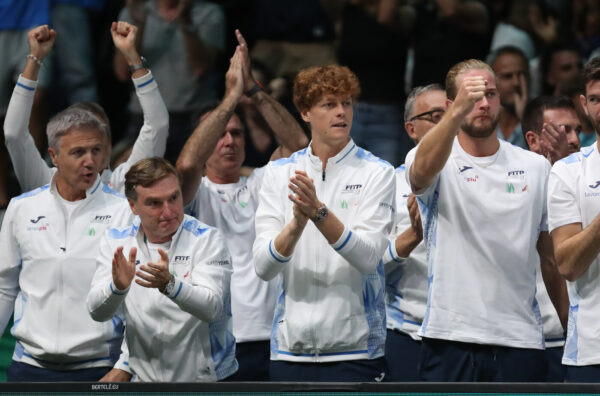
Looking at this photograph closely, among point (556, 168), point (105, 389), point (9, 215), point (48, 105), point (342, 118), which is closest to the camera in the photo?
point (105, 389)

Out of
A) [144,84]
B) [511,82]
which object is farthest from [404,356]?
[511,82]

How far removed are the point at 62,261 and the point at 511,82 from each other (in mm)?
3982

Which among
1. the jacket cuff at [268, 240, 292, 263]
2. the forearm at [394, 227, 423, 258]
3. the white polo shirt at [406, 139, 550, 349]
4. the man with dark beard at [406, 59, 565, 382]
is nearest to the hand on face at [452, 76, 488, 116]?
the man with dark beard at [406, 59, 565, 382]

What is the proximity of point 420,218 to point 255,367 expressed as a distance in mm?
1251

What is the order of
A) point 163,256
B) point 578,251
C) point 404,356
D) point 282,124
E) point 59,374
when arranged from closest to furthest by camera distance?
point 578,251, point 163,256, point 59,374, point 404,356, point 282,124

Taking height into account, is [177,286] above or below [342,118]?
below

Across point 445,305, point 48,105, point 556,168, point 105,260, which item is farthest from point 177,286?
point 48,105

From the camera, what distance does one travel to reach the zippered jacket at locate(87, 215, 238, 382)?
188 inches

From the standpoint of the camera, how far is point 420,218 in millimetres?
5062

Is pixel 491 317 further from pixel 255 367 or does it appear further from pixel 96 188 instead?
pixel 96 188

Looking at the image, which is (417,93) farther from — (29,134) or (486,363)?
(29,134)

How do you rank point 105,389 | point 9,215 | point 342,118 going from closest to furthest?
point 105,389, point 342,118, point 9,215

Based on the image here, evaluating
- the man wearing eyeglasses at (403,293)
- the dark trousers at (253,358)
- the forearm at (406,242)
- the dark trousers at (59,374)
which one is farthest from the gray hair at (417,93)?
the dark trousers at (59,374)

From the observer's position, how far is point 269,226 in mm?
4828
